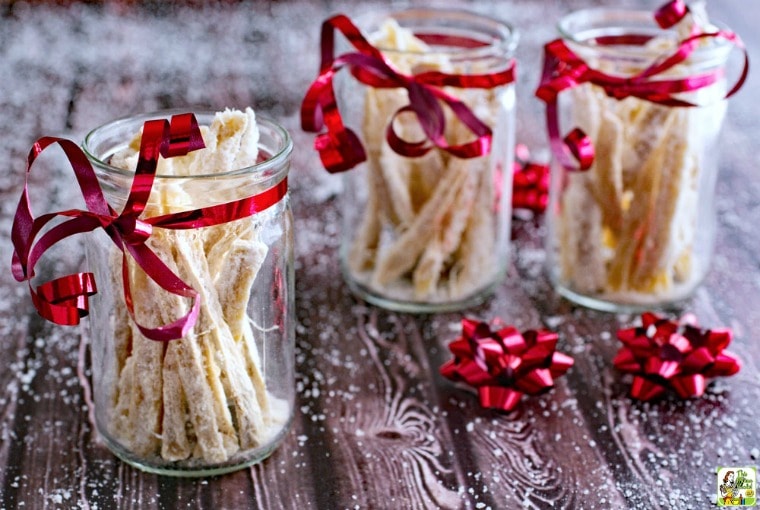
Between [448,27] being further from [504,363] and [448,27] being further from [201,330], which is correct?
[201,330]

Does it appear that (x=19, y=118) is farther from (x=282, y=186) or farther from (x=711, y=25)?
(x=711, y=25)

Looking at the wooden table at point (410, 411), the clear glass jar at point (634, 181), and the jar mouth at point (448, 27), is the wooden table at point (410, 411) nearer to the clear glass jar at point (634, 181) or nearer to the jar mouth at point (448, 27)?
the clear glass jar at point (634, 181)

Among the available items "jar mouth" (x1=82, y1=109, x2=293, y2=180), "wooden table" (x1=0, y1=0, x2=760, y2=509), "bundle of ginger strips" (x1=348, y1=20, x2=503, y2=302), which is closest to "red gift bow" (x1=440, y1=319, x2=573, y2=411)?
"wooden table" (x1=0, y1=0, x2=760, y2=509)

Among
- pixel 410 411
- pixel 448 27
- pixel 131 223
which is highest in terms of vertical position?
pixel 448 27

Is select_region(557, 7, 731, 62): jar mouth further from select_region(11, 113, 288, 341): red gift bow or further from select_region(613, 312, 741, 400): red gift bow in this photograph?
select_region(11, 113, 288, 341): red gift bow

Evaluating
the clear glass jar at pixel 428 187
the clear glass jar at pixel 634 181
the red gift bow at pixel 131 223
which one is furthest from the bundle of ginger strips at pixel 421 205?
the red gift bow at pixel 131 223

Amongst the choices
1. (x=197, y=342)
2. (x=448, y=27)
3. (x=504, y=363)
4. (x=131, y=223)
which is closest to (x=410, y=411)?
(x=504, y=363)
